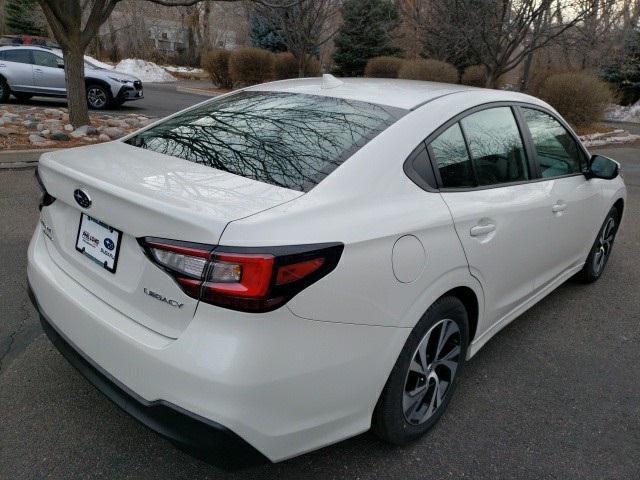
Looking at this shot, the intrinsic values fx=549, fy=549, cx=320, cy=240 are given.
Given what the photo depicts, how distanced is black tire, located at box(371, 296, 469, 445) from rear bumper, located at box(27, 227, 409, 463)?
0.12 m

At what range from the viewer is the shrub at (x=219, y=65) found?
77.0 feet

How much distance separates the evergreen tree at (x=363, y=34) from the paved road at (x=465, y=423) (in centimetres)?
2099

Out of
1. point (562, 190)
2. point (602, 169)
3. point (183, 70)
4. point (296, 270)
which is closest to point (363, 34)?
point (183, 70)

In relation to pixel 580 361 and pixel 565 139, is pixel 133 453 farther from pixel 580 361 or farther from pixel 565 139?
pixel 565 139

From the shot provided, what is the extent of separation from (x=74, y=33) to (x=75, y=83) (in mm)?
810

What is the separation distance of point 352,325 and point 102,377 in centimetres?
96

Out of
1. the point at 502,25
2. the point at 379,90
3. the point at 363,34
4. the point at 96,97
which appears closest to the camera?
the point at 379,90

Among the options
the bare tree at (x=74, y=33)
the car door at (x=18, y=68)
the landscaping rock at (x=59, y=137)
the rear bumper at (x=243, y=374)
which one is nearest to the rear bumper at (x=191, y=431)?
the rear bumper at (x=243, y=374)

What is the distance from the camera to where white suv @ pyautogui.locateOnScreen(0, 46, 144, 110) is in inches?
555

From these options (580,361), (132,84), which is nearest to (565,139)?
(580,361)

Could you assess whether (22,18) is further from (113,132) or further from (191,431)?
(191,431)

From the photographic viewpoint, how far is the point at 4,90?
14.2 metres

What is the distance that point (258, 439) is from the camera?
1.80m

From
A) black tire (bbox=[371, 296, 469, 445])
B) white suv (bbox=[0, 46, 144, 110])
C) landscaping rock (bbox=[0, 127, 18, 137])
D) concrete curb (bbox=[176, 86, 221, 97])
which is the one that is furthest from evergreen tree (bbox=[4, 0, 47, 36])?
black tire (bbox=[371, 296, 469, 445])
